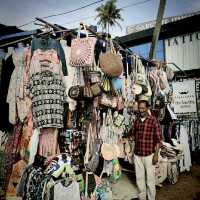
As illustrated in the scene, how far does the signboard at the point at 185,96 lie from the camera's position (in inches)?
389

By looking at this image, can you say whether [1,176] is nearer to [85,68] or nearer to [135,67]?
[85,68]

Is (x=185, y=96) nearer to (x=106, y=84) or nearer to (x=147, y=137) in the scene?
(x=147, y=137)

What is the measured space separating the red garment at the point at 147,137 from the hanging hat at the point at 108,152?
724 millimetres

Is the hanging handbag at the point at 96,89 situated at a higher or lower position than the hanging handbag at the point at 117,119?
higher

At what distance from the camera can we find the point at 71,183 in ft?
14.9

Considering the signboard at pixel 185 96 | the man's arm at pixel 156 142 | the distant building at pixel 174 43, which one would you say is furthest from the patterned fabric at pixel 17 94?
the distant building at pixel 174 43

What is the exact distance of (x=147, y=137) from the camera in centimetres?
591

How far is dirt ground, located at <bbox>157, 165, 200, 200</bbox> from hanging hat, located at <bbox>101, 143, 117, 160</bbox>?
182cm

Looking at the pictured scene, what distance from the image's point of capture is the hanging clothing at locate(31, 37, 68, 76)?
15.7 ft

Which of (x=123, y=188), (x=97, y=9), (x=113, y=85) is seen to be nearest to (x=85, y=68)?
(x=113, y=85)

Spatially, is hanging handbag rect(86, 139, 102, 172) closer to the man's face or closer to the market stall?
the market stall

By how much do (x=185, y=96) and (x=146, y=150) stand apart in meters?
4.66

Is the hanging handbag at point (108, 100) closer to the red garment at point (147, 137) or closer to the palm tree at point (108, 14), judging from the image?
the red garment at point (147, 137)

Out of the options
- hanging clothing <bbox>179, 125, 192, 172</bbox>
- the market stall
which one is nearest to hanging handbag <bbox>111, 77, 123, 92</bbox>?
the market stall
